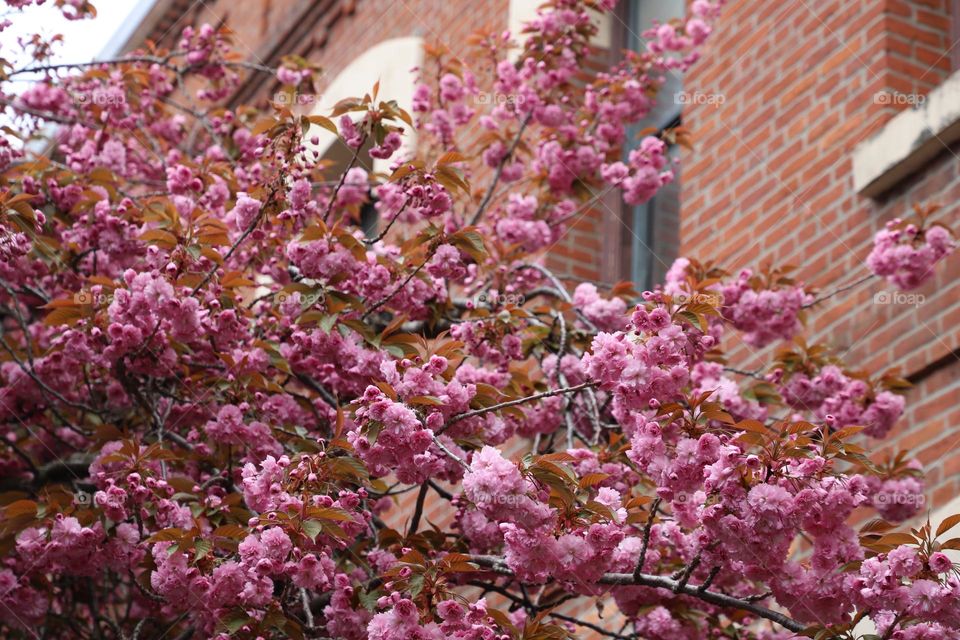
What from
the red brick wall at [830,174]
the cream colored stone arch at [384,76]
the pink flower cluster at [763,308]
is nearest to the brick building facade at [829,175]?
the red brick wall at [830,174]

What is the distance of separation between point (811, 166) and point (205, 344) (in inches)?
105

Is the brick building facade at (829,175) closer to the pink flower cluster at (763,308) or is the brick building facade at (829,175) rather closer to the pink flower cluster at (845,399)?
the pink flower cluster at (845,399)

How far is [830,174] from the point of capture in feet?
20.3

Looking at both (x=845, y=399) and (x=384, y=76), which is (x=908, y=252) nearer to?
(x=845, y=399)

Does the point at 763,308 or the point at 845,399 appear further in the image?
the point at 763,308

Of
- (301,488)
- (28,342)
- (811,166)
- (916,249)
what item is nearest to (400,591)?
(301,488)

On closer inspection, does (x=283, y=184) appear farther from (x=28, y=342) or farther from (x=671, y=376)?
(x=671, y=376)

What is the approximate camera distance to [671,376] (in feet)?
12.9

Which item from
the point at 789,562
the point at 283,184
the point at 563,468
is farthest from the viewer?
the point at 283,184

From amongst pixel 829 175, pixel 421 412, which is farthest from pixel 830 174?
pixel 421 412

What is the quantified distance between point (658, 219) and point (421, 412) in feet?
12.8

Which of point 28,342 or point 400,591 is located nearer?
point 400,591

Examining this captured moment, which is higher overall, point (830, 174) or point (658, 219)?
point (658, 219)

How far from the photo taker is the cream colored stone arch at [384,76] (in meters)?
9.43
